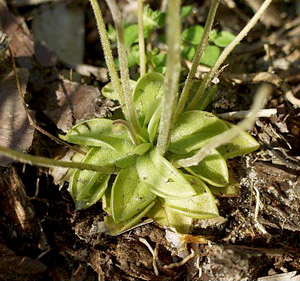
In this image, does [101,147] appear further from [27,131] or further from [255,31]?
[255,31]

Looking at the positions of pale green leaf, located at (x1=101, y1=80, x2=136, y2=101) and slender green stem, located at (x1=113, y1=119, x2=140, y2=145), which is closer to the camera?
slender green stem, located at (x1=113, y1=119, x2=140, y2=145)

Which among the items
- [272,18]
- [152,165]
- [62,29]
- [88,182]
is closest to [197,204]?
[152,165]

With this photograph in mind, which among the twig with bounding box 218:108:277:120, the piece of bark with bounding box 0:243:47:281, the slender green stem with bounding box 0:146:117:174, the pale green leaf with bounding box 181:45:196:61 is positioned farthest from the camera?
the pale green leaf with bounding box 181:45:196:61

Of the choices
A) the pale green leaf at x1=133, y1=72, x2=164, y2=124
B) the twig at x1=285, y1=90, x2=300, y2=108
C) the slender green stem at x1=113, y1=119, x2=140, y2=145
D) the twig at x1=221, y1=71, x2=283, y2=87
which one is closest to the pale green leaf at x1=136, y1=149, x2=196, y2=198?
the slender green stem at x1=113, y1=119, x2=140, y2=145

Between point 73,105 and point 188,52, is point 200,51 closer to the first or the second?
point 188,52

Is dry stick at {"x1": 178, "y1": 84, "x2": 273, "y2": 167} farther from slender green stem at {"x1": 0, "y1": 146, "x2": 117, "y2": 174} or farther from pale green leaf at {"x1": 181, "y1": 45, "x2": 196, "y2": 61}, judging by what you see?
pale green leaf at {"x1": 181, "y1": 45, "x2": 196, "y2": 61}

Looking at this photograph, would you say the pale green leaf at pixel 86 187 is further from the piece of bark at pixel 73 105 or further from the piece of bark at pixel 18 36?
the piece of bark at pixel 18 36

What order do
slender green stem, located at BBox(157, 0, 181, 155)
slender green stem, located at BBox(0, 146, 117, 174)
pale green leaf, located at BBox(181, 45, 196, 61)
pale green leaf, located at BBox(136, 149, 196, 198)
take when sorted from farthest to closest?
pale green leaf, located at BBox(181, 45, 196, 61)
pale green leaf, located at BBox(136, 149, 196, 198)
slender green stem, located at BBox(0, 146, 117, 174)
slender green stem, located at BBox(157, 0, 181, 155)
